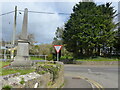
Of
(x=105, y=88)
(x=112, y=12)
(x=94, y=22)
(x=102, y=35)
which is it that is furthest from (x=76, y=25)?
(x=105, y=88)

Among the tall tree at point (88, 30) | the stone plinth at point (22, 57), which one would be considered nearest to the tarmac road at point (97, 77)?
the stone plinth at point (22, 57)

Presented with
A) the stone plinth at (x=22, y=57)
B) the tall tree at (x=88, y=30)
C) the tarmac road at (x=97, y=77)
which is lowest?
the tarmac road at (x=97, y=77)

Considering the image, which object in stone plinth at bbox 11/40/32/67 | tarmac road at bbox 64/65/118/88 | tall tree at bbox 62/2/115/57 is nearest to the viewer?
tarmac road at bbox 64/65/118/88

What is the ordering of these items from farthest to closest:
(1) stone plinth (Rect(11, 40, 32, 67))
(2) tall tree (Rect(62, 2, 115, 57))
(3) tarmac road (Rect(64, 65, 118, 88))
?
(2) tall tree (Rect(62, 2, 115, 57)) < (1) stone plinth (Rect(11, 40, 32, 67)) < (3) tarmac road (Rect(64, 65, 118, 88))

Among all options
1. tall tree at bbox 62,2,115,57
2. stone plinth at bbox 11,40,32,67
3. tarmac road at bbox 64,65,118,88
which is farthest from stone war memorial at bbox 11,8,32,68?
tall tree at bbox 62,2,115,57

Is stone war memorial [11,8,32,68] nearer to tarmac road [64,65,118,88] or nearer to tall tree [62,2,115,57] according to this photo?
tarmac road [64,65,118,88]

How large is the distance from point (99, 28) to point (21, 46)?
1836 centimetres

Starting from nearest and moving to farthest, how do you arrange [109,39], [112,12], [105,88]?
[105,88] → [109,39] → [112,12]

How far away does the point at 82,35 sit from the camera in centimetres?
2447

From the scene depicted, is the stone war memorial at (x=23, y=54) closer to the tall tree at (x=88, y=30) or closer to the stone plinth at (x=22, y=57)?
the stone plinth at (x=22, y=57)

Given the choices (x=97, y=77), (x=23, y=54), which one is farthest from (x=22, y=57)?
(x=97, y=77)

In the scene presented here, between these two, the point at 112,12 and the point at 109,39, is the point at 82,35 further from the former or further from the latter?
the point at 112,12

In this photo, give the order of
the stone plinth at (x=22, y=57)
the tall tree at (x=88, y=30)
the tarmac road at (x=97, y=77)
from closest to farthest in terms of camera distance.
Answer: the tarmac road at (x=97, y=77), the stone plinth at (x=22, y=57), the tall tree at (x=88, y=30)

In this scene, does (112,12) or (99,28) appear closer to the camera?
(99,28)
